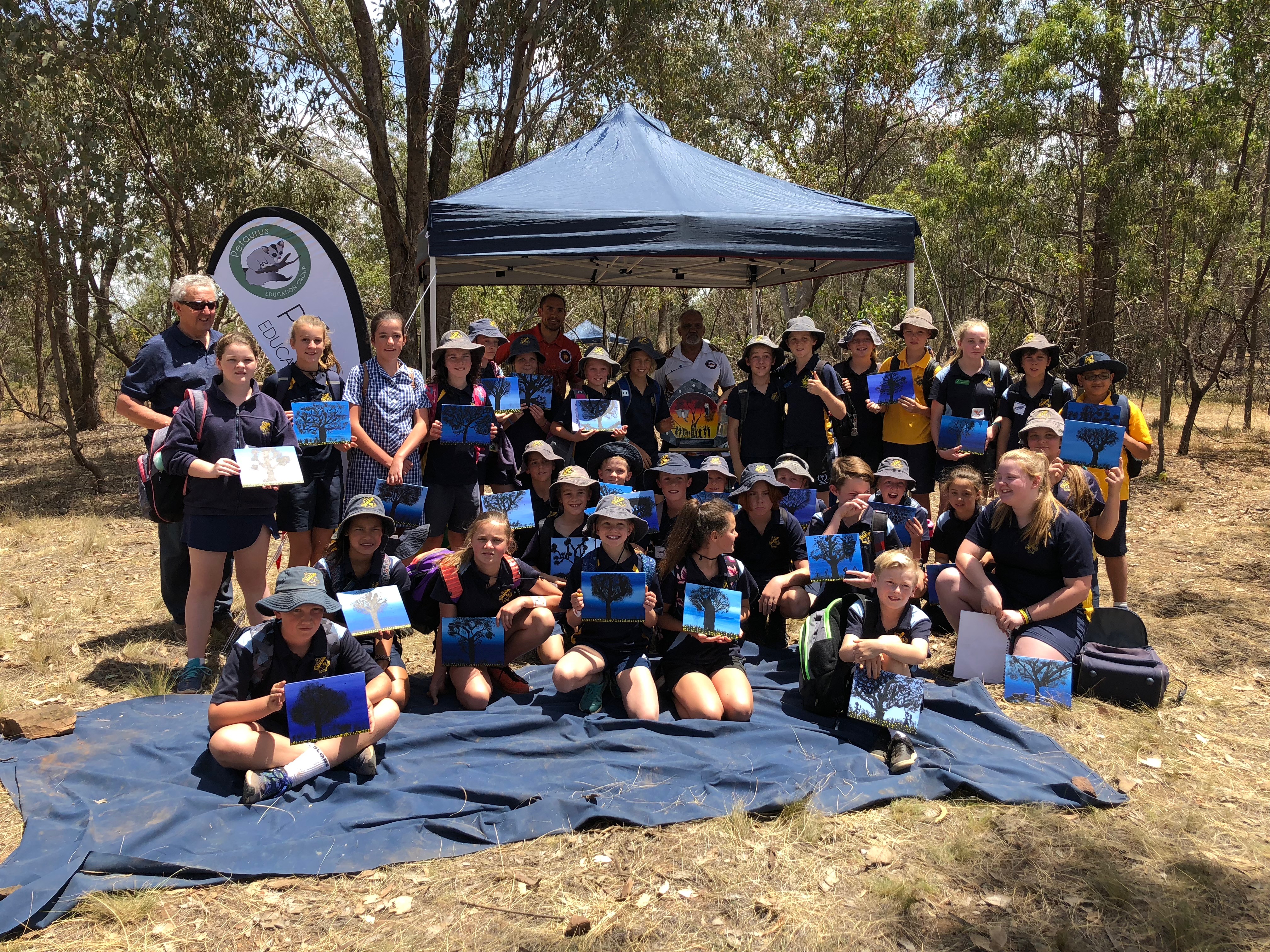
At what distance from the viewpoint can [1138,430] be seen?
221 inches

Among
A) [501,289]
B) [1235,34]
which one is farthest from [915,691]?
[501,289]

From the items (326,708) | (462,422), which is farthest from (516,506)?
(326,708)

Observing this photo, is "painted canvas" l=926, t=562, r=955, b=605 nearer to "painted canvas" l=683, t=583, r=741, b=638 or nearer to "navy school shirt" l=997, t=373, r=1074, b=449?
"navy school shirt" l=997, t=373, r=1074, b=449

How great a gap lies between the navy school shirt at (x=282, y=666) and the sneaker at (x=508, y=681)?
0.96 meters

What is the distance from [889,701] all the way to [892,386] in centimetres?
279

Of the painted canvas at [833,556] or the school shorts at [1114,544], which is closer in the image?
the painted canvas at [833,556]

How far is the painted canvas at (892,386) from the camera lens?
6242mm

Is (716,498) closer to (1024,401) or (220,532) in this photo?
(1024,401)

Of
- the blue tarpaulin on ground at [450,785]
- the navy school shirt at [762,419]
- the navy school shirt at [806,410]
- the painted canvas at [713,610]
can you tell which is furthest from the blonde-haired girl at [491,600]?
the navy school shirt at [806,410]

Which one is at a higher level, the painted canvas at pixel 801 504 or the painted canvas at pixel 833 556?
the painted canvas at pixel 801 504

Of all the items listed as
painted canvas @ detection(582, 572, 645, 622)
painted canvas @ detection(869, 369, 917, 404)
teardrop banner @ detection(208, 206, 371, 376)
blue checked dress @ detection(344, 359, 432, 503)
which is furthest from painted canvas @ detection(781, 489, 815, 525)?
teardrop banner @ detection(208, 206, 371, 376)

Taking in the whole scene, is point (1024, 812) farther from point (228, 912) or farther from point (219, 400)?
point (219, 400)

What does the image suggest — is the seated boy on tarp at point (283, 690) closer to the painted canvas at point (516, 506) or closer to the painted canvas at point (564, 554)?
the painted canvas at point (564, 554)

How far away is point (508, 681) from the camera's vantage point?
4.84 m
